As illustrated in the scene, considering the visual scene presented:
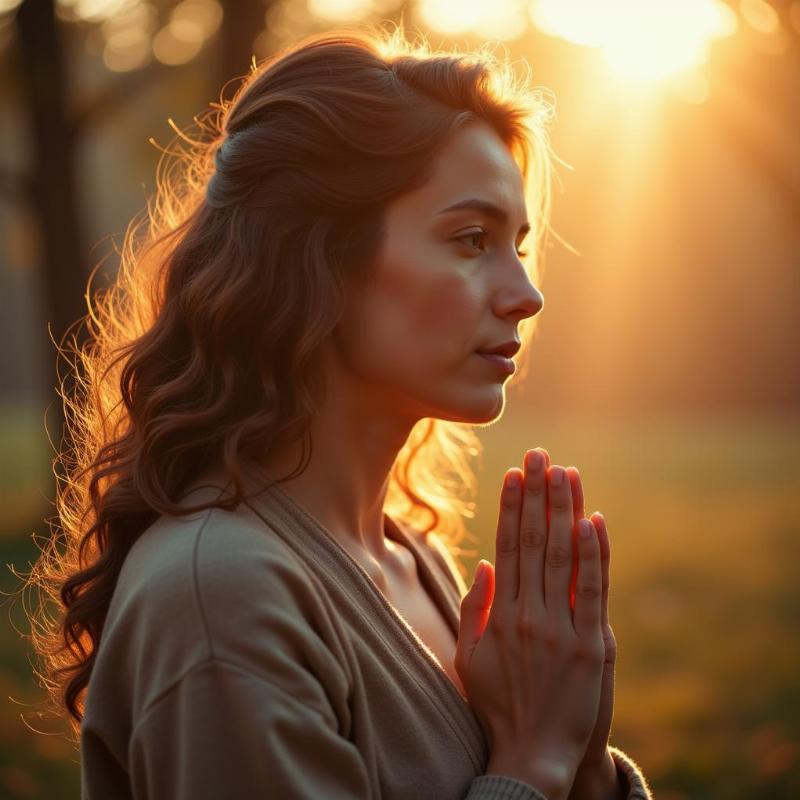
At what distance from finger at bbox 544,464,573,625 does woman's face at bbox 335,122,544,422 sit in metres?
0.24

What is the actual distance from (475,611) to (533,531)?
8.9 inches

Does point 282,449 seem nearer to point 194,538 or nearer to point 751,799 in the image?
point 194,538

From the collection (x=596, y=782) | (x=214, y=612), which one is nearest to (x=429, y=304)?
(x=214, y=612)

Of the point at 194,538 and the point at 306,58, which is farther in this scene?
the point at 306,58

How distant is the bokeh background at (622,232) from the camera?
5.96 meters

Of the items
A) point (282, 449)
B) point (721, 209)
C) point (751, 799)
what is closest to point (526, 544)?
point (282, 449)

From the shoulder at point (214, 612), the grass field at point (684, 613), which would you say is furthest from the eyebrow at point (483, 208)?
the grass field at point (684, 613)

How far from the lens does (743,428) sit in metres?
22.0

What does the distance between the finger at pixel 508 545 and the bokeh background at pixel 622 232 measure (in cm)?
93

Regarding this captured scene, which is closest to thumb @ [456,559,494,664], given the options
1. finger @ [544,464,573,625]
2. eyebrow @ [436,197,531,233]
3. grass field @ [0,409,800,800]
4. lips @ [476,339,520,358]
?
finger @ [544,464,573,625]

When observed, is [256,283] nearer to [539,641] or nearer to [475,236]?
[475,236]

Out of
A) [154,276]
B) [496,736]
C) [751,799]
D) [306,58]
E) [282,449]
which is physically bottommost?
[751,799]

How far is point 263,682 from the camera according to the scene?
1808 mm

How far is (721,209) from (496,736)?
925 inches
